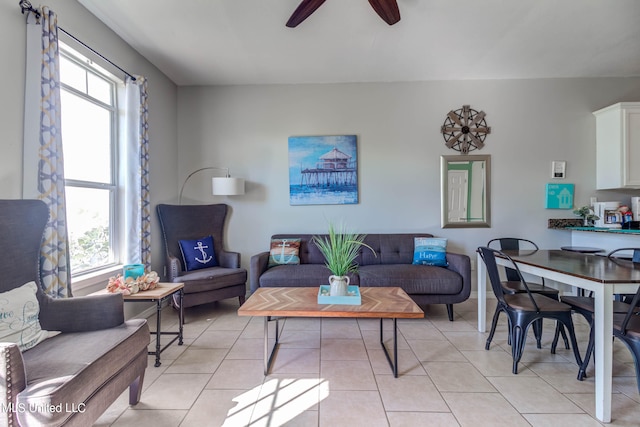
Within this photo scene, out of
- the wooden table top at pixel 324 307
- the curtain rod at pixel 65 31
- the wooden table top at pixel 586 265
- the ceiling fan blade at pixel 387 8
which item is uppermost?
the ceiling fan blade at pixel 387 8

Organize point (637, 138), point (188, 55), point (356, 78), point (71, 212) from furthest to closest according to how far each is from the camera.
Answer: point (356, 78)
point (637, 138)
point (188, 55)
point (71, 212)

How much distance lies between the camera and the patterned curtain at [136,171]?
2863 millimetres

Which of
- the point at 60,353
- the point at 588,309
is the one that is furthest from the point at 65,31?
the point at 588,309

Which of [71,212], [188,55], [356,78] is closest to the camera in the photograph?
[71,212]

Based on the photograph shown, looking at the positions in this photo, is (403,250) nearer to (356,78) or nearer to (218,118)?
(356,78)

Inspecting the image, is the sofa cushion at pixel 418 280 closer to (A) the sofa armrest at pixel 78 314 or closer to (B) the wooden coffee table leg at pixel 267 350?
(B) the wooden coffee table leg at pixel 267 350

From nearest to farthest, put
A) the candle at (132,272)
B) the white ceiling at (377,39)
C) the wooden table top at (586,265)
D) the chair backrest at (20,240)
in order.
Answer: the chair backrest at (20,240) < the wooden table top at (586,265) < the candle at (132,272) < the white ceiling at (377,39)

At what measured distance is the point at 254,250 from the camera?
3859 millimetres

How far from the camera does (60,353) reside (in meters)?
1.38

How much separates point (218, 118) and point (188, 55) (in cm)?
87

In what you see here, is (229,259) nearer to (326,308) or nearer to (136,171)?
(136,171)

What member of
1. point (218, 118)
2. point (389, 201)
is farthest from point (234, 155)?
point (389, 201)

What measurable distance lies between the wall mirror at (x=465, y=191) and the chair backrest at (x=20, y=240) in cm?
384

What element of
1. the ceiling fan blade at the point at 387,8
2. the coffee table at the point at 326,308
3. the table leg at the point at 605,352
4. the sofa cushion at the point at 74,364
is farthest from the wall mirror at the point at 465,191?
the sofa cushion at the point at 74,364
